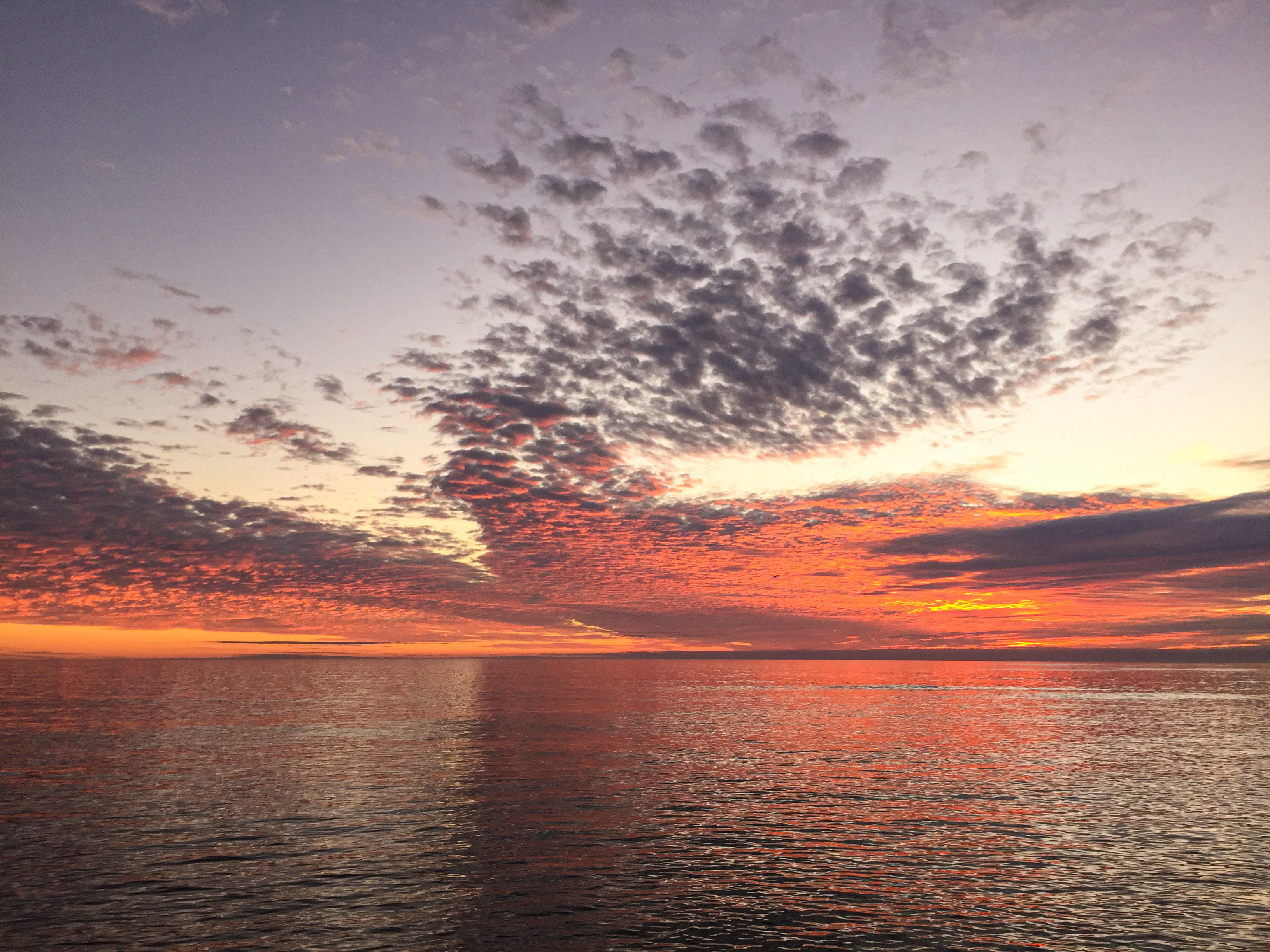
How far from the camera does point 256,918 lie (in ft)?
76.4

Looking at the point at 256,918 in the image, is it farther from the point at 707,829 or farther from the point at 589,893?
the point at 707,829

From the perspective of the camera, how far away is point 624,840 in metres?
32.8

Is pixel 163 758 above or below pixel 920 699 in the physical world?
above

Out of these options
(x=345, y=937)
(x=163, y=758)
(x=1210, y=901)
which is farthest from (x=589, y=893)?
(x=163, y=758)

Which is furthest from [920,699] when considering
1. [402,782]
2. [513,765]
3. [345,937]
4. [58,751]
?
[345,937]

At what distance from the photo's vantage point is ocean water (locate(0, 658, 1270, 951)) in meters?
22.8

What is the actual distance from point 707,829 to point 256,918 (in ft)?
60.0

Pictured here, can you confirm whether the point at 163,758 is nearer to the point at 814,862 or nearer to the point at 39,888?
the point at 39,888

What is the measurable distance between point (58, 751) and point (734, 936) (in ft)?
184

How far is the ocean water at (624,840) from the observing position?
22.8 m

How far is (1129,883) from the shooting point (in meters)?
27.2

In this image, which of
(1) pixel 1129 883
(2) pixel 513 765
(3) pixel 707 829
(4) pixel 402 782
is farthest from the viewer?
(2) pixel 513 765

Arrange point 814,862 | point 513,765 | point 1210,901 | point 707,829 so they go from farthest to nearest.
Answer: point 513,765 → point 707,829 → point 814,862 → point 1210,901

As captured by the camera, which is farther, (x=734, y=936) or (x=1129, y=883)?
(x=1129, y=883)
